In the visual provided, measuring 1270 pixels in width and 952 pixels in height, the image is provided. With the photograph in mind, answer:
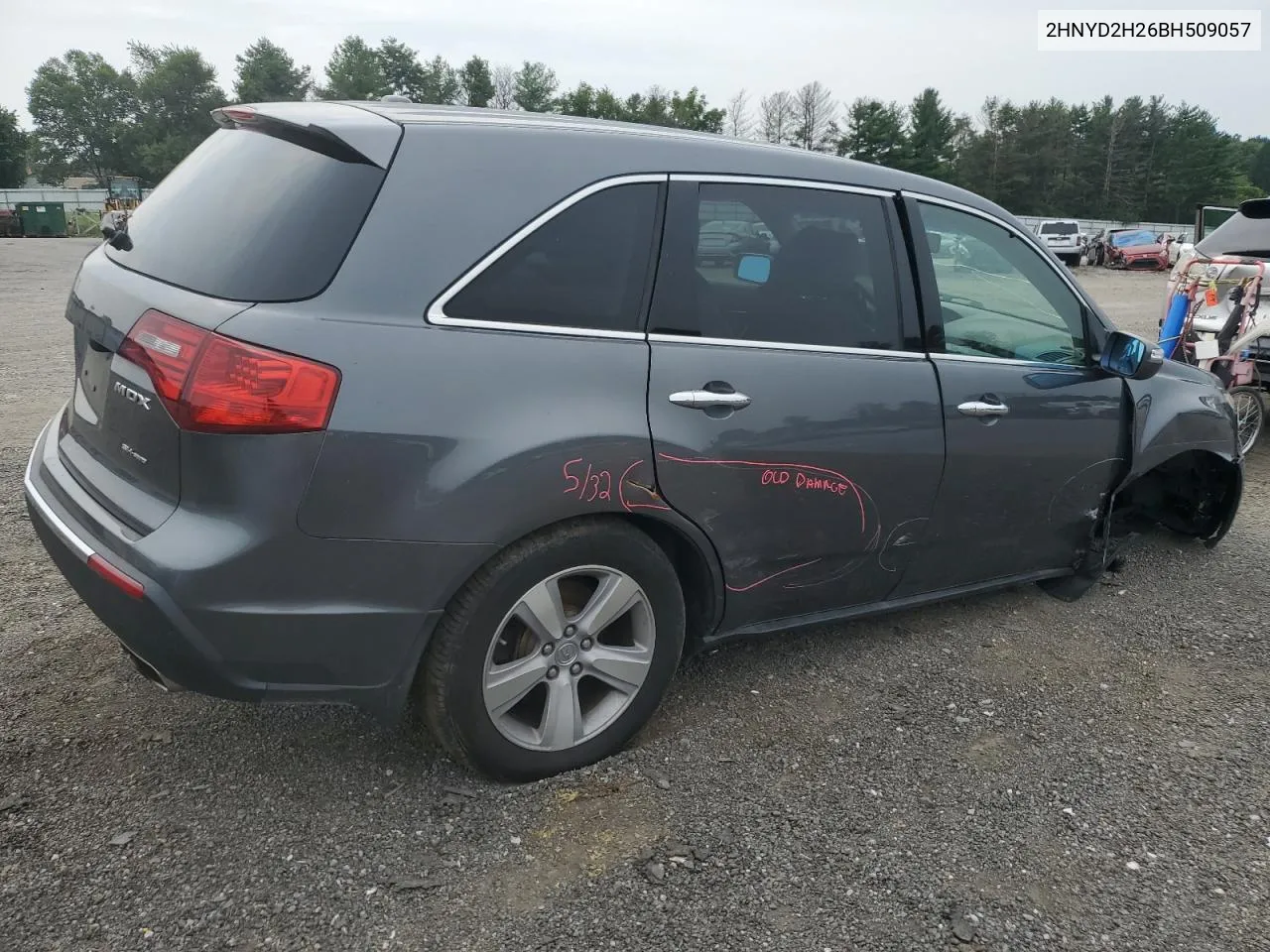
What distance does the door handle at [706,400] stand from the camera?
8.61 ft

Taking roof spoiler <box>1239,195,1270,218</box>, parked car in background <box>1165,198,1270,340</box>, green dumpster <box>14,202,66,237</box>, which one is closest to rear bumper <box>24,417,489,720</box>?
parked car in background <box>1165,198,1270,340</box>

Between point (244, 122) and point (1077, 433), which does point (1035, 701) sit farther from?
point (244, 122)

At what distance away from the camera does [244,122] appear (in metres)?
2.74

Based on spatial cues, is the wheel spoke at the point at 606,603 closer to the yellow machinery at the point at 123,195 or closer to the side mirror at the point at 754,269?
the side mirror at the point at 754,269

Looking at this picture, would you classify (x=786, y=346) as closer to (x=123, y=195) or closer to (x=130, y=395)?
(x=130, y=395)

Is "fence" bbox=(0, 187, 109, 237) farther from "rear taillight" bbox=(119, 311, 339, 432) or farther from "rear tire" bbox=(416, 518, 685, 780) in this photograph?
"rear tire" bbox=(416, 518, 685, 780)

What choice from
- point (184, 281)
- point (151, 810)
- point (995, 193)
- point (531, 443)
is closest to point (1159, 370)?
point (531, 443)

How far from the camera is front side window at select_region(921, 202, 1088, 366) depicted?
3291mm

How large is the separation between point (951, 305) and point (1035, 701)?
4.66 ft

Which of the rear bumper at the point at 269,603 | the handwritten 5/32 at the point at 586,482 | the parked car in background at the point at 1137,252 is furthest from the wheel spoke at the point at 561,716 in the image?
the parked car in background at the point at 1137,252

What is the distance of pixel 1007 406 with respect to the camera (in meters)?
3.38

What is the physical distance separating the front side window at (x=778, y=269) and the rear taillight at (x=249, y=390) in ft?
3.09

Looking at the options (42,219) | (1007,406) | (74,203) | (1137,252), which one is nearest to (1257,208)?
(1007,406)

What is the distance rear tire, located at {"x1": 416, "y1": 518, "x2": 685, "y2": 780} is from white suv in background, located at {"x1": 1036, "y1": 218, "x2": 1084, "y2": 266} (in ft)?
114
